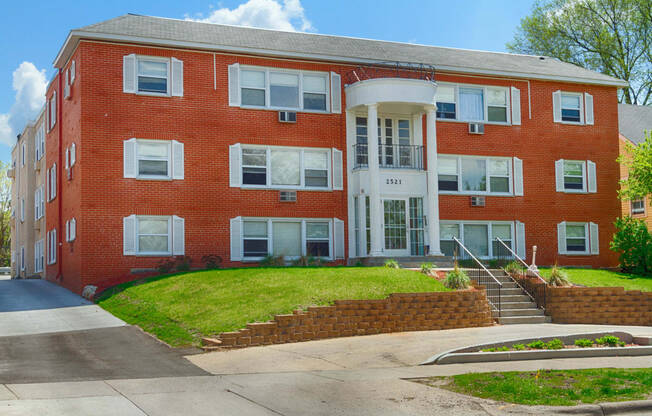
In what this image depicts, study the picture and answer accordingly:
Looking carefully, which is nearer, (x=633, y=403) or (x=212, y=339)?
(x=633, y=403)

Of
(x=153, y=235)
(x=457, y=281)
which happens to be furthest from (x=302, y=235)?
(x=457, y=281)

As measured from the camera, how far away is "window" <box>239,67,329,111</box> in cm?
2531

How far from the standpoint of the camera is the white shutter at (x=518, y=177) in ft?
92.9

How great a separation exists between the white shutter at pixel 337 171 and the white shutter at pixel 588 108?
10.8 m

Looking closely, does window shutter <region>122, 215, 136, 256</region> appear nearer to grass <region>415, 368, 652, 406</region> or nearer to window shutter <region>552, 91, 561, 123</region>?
grass <region>415, 368, 652, 406</region>

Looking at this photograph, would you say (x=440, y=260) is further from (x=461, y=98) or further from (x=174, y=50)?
(x=174, y=50)

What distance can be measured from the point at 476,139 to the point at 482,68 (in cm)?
269

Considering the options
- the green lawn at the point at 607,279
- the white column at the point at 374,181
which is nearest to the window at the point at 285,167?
the white column at the point at 374,181

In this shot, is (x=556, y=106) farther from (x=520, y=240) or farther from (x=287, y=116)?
(x=287, y=116)

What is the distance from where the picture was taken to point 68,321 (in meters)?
18.1

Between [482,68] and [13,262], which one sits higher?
[482,68]

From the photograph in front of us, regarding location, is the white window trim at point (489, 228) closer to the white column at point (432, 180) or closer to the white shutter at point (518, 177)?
the white shutter at point (518, 177)

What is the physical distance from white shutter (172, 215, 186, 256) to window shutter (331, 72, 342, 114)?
669cm

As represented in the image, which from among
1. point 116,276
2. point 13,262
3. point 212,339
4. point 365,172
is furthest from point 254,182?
point 13,262
